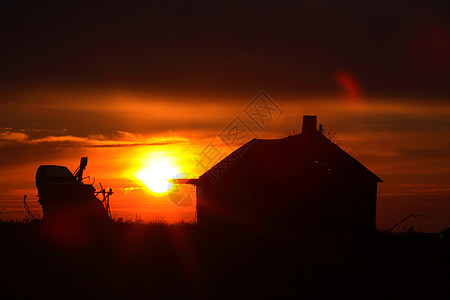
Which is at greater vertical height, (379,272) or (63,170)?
(63,170)

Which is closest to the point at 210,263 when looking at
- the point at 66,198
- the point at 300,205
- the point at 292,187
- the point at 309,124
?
the point at 66,198

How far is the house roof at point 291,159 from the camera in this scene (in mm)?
37875

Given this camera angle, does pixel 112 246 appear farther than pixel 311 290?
Yes

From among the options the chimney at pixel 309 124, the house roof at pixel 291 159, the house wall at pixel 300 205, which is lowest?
the house wall at pixel 300 205

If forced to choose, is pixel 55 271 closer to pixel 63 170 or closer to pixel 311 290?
pixel 311 290

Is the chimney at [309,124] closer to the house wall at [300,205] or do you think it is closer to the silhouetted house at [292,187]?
the silhouetted house at [292,187]

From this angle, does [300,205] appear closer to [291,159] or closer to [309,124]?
[291,159]

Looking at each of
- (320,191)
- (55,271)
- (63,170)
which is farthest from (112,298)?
(320,191)

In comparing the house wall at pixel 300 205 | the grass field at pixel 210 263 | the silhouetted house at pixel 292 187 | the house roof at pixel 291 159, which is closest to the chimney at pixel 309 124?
the silhouetted house at pixel 292 187

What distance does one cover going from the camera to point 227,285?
69.0 ft

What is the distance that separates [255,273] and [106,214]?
1332cm

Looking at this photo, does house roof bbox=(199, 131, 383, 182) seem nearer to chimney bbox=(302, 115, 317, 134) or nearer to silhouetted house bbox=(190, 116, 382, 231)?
silhouetted house bbox=(190, 116, 382, 231)

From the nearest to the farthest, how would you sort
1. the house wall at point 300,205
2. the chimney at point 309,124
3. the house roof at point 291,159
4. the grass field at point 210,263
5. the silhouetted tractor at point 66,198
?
1. the grass field at point 210,263
2. the silhouetted tractor at point 66,198
3. the house wall at point 300,205
4. the house roof at point 291,159
5. the chimney at point 309,124

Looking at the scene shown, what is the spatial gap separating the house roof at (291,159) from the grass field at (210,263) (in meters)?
9.36
